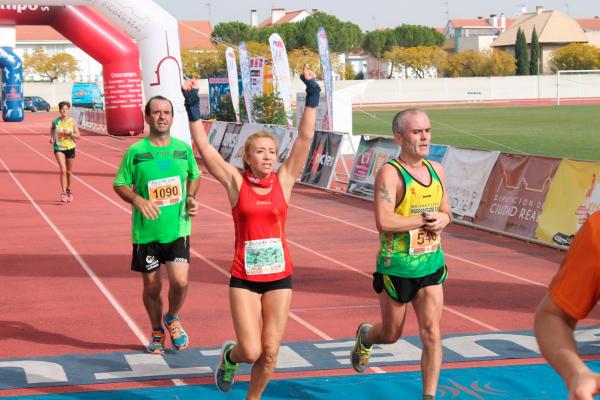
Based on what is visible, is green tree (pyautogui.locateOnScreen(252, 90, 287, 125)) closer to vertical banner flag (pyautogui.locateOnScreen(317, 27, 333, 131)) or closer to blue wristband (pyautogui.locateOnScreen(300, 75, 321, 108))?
vertical banner flag (pyautogui.locateOnScreen(317, 27, 333, 131))

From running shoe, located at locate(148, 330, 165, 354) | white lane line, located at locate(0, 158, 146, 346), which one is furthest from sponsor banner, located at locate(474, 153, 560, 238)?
running shoe, located at locate(148, 330, 165, 354)

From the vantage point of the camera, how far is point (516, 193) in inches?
585

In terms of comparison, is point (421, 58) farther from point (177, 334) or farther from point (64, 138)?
point (177, 334)

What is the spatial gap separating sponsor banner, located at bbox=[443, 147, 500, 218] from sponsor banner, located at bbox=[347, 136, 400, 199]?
96.2 inches

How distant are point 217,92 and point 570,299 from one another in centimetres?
3735

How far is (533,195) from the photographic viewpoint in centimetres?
1440

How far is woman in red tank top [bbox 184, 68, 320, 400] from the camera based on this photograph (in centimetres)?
627

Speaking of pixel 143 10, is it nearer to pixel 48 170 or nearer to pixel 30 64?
pixel 48 170

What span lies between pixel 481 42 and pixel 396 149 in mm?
136924

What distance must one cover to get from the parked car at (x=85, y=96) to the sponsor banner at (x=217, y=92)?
43.8 meters

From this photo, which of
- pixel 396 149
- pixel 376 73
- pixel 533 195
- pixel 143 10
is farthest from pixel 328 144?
pixel 376 73

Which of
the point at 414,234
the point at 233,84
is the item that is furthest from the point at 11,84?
the point at 414,234

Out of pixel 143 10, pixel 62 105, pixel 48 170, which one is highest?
pixel 143 10

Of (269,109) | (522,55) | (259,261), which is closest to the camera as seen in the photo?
(259,261)
